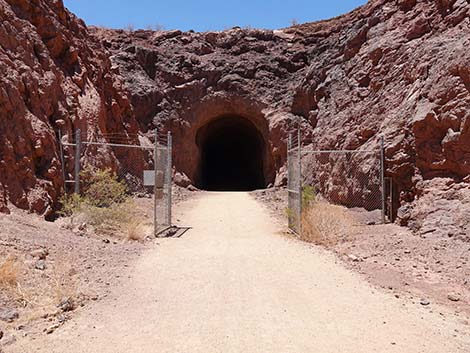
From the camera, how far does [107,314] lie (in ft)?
17.6

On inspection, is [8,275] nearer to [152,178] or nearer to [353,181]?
[152,178]

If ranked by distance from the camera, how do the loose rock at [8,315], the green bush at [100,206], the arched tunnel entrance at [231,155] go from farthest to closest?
the arched tunnel entrance at [231,155] < the green bush at [100,206] < the loose rock at [8,315]

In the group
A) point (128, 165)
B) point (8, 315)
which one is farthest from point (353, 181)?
point (8, 315)

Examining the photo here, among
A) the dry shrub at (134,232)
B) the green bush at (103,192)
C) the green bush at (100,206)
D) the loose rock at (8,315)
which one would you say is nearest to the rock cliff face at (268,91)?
the green bush at (100,206)

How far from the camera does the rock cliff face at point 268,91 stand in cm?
1082

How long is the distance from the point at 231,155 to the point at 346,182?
23.6 metres

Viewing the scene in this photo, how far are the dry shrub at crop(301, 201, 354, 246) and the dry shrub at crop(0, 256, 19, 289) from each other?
6.93 meters

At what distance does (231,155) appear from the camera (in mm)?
37969

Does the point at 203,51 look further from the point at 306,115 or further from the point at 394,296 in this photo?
the point at 394,296

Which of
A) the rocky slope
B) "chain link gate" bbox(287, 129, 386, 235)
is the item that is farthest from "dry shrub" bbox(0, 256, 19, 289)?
the rocky slope

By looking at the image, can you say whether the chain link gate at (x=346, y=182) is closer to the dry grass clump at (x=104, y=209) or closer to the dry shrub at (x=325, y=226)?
the dry shrub at (x=325, y=226)

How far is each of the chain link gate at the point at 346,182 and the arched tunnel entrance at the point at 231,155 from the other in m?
11.5

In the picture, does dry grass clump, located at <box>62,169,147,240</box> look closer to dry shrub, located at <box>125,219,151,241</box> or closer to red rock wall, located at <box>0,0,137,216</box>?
dry shrub, located at <box>125,219,151,241</box>

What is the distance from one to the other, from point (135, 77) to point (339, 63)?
12.9m
